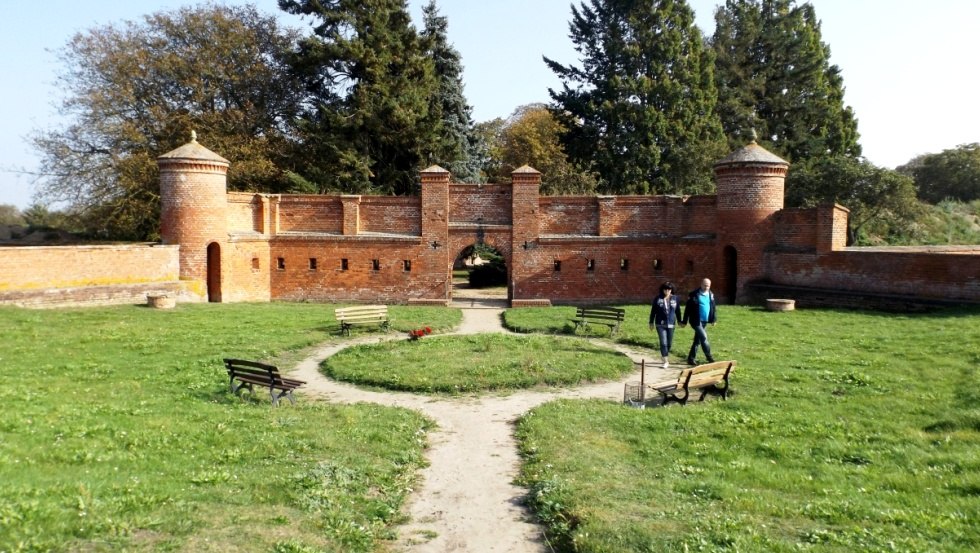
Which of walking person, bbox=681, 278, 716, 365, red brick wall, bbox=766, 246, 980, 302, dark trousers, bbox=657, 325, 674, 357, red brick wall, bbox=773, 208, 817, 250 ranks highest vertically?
red brick wall, bbox=773, 208, 817, 250

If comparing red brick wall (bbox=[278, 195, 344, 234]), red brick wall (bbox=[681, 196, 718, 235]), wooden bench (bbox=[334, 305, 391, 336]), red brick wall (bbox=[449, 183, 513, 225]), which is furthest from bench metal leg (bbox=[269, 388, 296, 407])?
red brick wall (bbox=[681, 196, 718, 235])

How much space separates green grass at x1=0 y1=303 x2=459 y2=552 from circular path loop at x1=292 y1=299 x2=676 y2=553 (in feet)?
0.94

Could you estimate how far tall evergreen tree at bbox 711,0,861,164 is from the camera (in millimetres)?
41125

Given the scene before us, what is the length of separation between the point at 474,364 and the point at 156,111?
83.9 ft

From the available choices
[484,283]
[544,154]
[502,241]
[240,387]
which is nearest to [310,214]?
[502,241]

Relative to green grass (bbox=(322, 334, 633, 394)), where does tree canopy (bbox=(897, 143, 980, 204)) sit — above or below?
above

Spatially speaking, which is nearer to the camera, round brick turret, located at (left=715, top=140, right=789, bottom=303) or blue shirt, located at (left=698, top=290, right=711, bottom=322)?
blue shirt, located at (left=698, top=290, right=711, bottom=322)

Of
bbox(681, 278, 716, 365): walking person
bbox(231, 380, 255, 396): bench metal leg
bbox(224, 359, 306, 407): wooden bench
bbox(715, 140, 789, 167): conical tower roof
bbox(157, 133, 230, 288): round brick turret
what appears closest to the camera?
bbox(224, 359, 306, 407): wooden bench

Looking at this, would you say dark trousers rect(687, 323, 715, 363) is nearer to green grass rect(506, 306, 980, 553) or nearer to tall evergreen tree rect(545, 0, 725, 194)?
green grass rect(506, 306, 980, 553)

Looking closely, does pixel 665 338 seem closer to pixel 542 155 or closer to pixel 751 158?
pixel 751 158

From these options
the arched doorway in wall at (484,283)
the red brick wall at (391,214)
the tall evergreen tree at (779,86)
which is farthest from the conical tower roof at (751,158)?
the tall evergreen tree at (779,86)

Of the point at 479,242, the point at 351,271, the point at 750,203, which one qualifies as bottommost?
the point at 351,271

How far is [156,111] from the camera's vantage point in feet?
102

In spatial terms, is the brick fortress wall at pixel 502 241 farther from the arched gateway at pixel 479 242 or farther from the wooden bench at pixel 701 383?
the wooden bench at pixel 701 383
